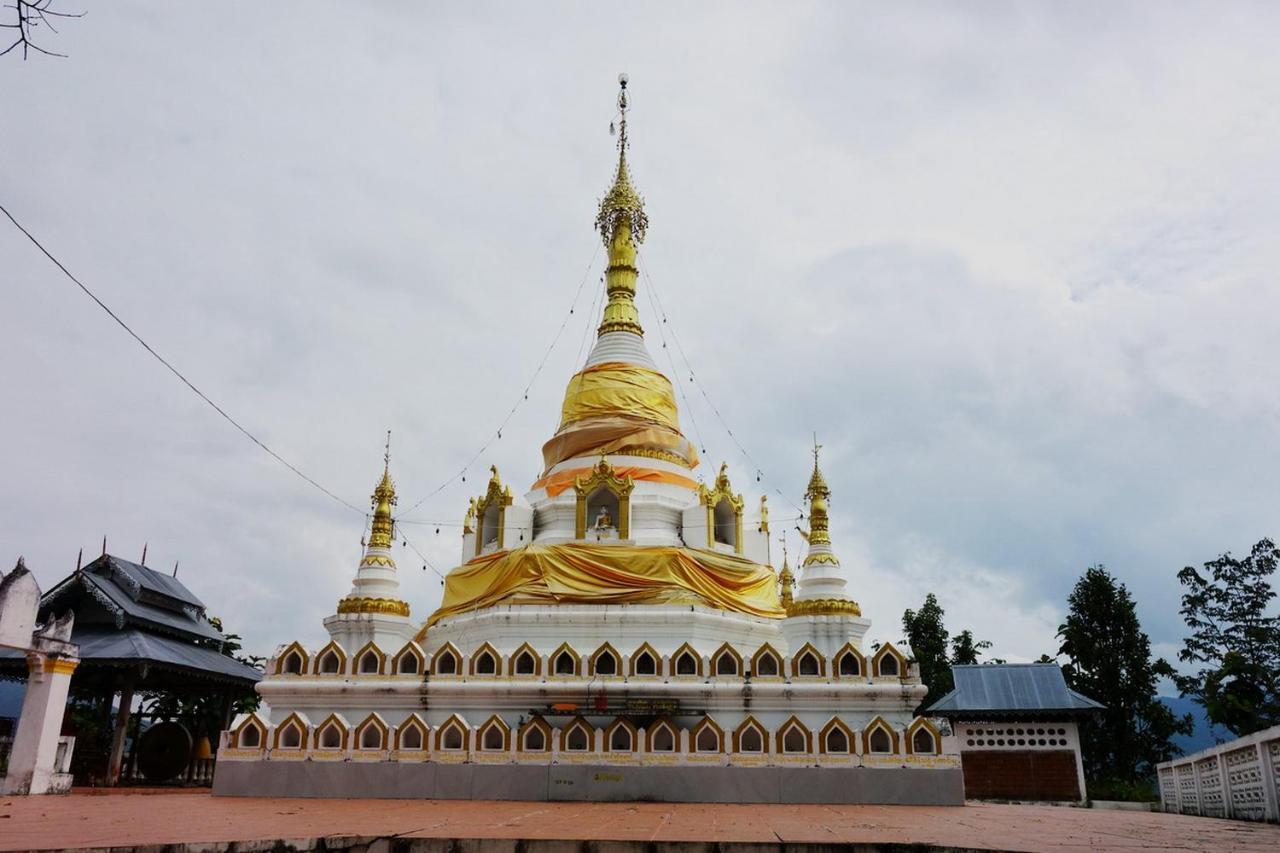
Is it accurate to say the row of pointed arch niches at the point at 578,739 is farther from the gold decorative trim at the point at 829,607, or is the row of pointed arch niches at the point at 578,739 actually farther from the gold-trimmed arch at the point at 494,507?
the gold-trimmed arch at the point at 494,507

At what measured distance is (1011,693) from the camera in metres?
25.4

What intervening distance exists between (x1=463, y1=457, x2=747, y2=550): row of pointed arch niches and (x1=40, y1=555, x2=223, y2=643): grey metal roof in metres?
7.46

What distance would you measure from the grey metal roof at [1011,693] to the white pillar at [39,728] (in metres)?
19.3

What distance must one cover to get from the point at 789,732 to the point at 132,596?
1602 centimetres

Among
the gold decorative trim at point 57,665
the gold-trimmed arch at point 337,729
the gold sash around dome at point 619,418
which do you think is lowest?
the gold-trimmed arch at point 337,729

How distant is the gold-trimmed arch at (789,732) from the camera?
768 inches

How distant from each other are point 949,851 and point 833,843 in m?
0.97

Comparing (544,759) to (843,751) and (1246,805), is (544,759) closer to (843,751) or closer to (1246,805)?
(843,751)

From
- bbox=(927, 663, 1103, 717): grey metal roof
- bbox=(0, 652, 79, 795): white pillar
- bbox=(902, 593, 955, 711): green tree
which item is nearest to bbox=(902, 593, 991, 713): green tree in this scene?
bbox=(902, 593, 955, 711): green tree

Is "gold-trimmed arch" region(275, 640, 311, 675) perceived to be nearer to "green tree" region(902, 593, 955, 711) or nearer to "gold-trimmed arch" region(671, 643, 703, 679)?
"gold-trimmed arch" region(671, 643, 703, 679)

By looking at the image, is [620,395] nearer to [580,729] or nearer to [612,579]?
[612,579]

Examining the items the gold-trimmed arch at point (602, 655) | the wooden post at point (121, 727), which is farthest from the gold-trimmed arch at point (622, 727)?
the wooden post at point (121, 727)

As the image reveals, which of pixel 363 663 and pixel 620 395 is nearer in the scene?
pixel 363 663

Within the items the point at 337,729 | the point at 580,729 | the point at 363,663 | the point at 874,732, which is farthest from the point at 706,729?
the point at 363,663
